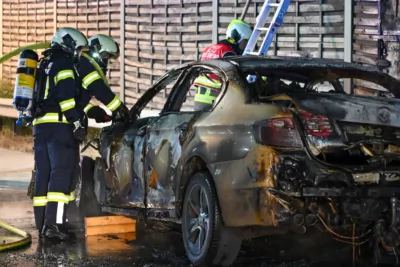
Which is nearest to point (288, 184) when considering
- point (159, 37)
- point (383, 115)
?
point (383, 115)

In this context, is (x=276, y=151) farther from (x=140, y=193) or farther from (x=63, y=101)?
(x=63, y=101)

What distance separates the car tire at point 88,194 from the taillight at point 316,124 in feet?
10.8

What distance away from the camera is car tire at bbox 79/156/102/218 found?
30.8 ft

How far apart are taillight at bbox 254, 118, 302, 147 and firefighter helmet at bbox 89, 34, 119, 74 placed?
11.1 feet

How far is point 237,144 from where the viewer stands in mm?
6758

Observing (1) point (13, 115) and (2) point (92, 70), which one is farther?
(1) point (13, 115)

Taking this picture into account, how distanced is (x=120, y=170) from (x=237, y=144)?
2.11 metres

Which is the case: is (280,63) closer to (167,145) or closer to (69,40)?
(167,145)

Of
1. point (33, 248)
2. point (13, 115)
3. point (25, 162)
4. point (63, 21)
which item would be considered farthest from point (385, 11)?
point (63, 21)

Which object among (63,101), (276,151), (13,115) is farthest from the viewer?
(13,115)

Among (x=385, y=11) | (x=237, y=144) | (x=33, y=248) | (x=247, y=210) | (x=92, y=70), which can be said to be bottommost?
(x=33, y=248)

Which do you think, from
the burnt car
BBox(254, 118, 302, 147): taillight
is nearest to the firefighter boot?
the burnt car

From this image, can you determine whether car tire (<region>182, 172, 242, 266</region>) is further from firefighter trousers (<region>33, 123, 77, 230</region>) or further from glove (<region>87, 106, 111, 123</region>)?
glove (<region>87, 106, 111, 123</region>)

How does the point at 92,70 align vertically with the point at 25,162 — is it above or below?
above
